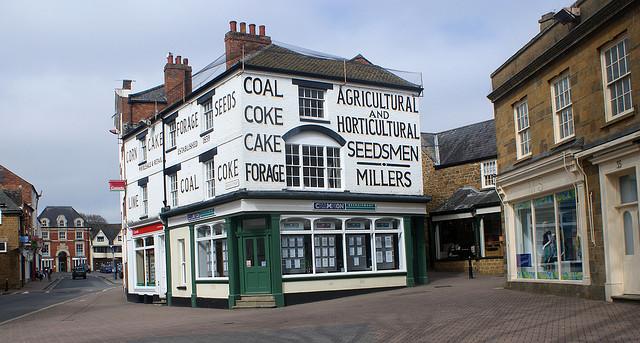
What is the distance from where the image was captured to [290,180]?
24.6 meters

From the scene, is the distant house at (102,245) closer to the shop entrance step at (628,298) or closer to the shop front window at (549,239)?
the shop front window at (549,239)

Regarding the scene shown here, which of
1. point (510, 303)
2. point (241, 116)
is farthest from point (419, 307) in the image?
point (241, 116)

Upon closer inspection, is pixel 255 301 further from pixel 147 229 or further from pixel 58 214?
pixel 58 214

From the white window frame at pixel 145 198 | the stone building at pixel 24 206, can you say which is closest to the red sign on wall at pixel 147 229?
the white window frame at pixel 145 198

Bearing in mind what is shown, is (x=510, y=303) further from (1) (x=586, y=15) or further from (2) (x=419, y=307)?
(1) (x=586, y=15)

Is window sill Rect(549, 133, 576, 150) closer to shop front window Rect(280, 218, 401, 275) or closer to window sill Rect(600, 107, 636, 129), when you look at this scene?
window sill Rect(600, 107, 636, 129)

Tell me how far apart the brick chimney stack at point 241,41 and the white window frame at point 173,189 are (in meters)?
5.93

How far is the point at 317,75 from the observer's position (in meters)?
25.4

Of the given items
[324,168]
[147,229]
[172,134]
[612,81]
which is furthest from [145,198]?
[612,81]

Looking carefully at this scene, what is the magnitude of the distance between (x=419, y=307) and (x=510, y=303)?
87.7 inches

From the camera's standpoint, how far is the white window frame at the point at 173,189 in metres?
29.7

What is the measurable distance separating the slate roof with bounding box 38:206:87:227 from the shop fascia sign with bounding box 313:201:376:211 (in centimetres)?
11119

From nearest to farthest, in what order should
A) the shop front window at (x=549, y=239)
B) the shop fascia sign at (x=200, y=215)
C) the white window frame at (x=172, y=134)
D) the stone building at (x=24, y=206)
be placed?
1. the shop front window at (x=549, y=239)
2. the shop fascia sign at (x=200, y=215)
3. the white window frame at (x=172, y=134)
4. the stone building at (x=24, y=206)

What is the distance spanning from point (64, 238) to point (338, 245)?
11087 centimetres
